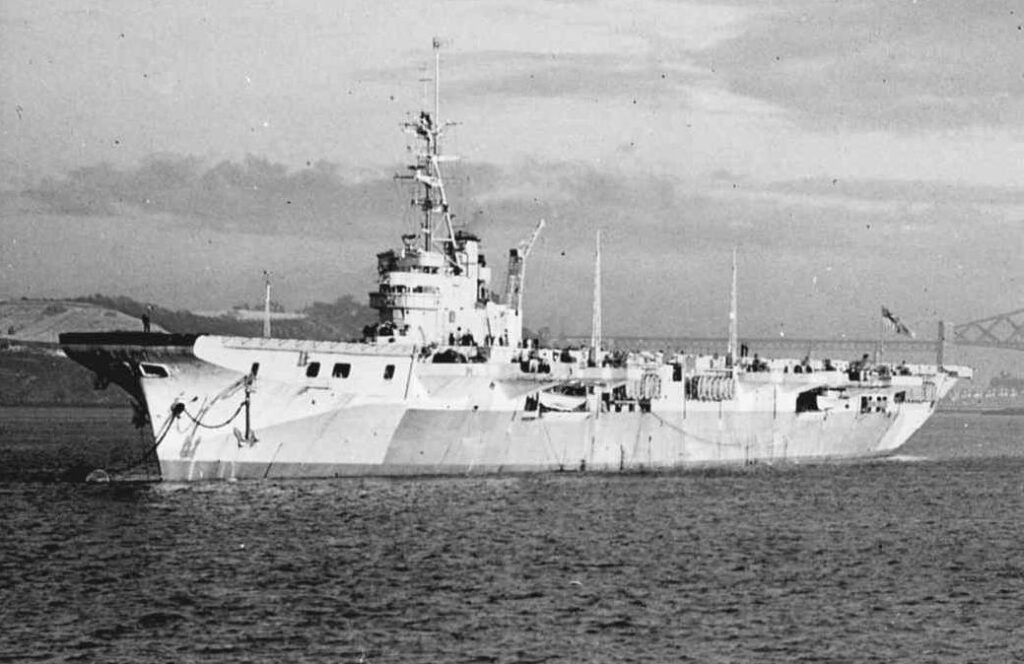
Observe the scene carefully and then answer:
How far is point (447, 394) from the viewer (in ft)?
129

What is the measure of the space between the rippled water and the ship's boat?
1107mm

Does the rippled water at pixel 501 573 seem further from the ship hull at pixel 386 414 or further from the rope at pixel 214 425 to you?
the rope at pixel 214 425

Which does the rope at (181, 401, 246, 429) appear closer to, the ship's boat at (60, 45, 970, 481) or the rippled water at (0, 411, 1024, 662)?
the ship's boat at (60, 45, 970, 481)

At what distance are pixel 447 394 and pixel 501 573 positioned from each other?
45.7ft

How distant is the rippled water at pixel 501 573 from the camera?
20328mm

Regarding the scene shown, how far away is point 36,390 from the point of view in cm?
17325

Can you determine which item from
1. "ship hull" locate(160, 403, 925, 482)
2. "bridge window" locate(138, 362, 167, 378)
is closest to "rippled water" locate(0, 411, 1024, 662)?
"ship hull" locate(160, 403, 925, 482)

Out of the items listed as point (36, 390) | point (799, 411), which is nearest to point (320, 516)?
point (799, 411)

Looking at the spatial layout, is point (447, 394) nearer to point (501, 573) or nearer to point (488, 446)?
point (488, 446)

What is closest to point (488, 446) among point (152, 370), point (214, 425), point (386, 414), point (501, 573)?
point (386, 414)

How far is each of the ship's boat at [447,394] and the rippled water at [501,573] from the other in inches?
43.6

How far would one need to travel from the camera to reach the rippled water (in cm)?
2033

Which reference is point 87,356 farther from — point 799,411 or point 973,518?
point 799,411

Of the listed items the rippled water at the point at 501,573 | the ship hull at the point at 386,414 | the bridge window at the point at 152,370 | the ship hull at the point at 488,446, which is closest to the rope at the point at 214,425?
the ship hull at the point at 386,414
